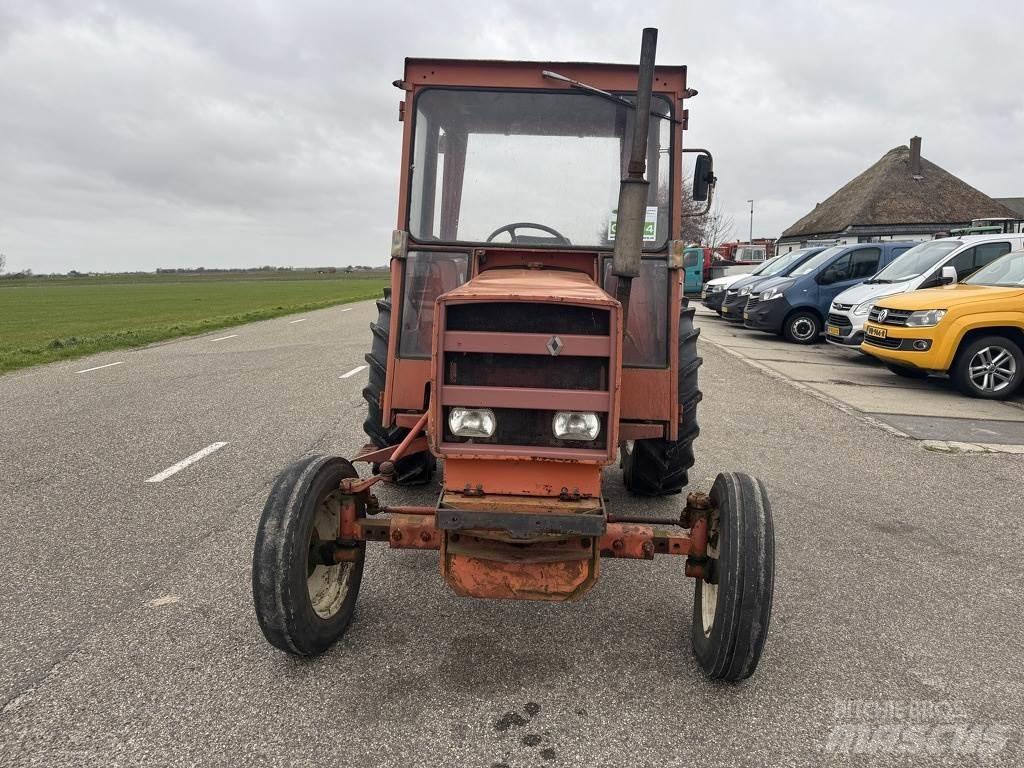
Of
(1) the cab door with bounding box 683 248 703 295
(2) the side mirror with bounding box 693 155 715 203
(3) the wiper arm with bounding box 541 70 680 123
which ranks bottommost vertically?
(2) the side mirror with bounding box 693 155 715 203

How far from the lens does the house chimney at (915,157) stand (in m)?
38.0

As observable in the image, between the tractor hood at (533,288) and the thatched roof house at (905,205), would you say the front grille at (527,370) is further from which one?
the thatched roof house at (905,205)

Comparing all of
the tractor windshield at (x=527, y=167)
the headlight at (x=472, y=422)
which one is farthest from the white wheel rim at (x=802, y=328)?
the headlight at (x=472, y=422)

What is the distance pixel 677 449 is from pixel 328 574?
2.24 m

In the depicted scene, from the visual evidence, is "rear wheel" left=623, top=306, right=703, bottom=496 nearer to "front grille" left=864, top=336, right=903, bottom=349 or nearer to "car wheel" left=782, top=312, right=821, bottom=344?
"front grille" left=864, top=336, right=903, bottom=349

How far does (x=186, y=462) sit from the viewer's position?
19.3ft

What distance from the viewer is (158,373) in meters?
10.6

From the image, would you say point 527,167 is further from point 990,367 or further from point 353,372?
point 990,367

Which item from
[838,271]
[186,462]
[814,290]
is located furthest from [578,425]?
[838,271]

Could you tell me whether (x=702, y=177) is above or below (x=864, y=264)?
below

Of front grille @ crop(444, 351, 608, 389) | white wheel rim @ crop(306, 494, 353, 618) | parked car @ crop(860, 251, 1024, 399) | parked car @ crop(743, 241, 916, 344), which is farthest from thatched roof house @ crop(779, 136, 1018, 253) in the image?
white wheel rim @ crop(306, 494, 353, 618)

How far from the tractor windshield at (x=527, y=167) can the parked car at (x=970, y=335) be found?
665 cm

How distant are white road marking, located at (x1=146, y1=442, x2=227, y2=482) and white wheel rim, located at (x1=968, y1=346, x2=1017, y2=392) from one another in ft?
28.6

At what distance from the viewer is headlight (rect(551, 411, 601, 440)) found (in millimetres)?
2793
